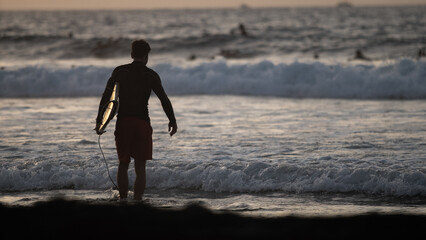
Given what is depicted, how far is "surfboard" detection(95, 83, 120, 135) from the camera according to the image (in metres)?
5.64

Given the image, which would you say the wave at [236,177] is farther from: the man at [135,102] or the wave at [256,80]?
the wave at [256,80]

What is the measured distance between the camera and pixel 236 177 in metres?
7.14

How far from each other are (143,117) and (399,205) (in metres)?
2.85

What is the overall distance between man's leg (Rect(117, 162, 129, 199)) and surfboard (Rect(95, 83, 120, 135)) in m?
0.41

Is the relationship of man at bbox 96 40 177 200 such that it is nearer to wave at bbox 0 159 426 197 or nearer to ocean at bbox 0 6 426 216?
ocean at bbox 0 6 426 216

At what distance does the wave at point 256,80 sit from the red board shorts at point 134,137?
37.4 ft

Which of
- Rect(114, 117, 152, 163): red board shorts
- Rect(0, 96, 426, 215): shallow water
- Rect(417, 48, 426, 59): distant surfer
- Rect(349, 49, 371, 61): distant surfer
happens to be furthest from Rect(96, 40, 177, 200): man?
Rect(417, 48, 426, 59): distant surfer

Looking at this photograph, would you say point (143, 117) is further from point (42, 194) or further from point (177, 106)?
point (177, 106)

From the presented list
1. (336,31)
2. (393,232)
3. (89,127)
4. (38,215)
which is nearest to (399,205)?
(393,232)

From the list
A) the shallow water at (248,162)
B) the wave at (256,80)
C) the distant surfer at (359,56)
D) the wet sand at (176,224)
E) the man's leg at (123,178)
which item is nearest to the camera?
the wet sand at (176,224)

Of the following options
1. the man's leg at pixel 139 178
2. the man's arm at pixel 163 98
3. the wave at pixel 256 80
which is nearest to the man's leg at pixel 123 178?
the man's leg at pixel 139 178

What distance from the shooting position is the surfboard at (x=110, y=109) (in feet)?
18.5

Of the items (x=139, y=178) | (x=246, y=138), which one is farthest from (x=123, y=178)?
(x=246, y=138)

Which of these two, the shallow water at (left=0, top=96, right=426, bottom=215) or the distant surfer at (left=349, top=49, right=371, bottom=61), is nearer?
the shallow water at (left=0, top=96, right=426, bottom=215)
